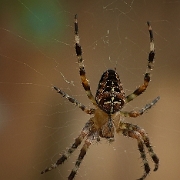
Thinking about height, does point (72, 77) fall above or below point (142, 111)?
above

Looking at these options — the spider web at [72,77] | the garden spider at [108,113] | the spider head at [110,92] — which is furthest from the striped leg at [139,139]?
the spider web at [72,77]

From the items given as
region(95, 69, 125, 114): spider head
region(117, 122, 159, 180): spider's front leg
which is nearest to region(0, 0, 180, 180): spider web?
region(117, 122, 159, 180): spider's front leg

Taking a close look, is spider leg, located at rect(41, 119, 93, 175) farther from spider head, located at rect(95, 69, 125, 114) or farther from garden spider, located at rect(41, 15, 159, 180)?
spider head, located at rect(95, 69, 125, 114)

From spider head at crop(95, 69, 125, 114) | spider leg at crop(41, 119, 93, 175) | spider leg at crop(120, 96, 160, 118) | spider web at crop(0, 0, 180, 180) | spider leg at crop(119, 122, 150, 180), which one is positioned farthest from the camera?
spider web at crop(0, 0, 180, 180)

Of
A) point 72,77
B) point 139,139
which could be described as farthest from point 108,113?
point 72,77

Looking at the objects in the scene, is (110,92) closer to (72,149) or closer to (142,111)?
(142,111)

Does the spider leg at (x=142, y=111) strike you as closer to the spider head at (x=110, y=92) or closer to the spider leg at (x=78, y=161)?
the spider head at (x=110, y=92)

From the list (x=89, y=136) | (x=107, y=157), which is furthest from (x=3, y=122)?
(x=89, y=136)

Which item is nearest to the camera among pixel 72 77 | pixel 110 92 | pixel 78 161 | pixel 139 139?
pixel 110 92
